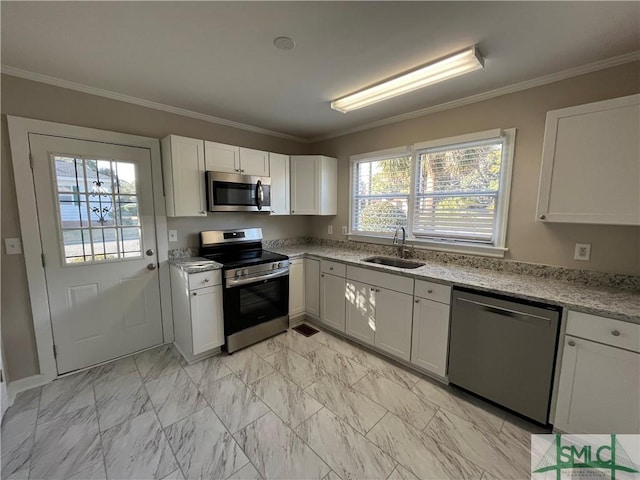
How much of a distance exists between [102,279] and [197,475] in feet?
6.20

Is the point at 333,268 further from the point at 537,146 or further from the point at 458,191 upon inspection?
the point at 537,146

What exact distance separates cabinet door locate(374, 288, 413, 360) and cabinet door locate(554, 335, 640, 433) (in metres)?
1.03

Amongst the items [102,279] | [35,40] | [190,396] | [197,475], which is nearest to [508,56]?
[35,40]

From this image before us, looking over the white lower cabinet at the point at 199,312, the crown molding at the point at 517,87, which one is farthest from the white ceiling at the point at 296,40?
the white lower cabinet at the point at 199,312

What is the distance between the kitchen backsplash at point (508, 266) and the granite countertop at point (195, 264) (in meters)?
0.15

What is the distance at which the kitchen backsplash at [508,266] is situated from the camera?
1.85 meters

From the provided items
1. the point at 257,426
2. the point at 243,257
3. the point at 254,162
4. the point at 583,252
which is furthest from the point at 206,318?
the point at 583,252

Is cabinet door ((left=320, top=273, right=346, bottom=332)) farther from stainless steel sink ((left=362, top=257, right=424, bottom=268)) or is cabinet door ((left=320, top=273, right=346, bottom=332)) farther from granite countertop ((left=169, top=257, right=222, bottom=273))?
granite countertop ((left=169, top=257, right=222, bottom=273))

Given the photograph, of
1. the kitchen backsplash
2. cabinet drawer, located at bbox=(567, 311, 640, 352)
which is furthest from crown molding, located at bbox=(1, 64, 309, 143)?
cabinet drawer, located at bbox=(567, 311, 640, 352)

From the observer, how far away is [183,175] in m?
2.58

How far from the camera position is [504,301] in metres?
1.82

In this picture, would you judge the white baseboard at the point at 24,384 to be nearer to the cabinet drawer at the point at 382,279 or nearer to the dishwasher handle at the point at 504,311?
the cabinet drawer at the point at 382,279

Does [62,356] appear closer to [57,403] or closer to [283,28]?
[57,403]

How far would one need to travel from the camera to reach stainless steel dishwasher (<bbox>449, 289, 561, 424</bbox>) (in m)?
1.70
